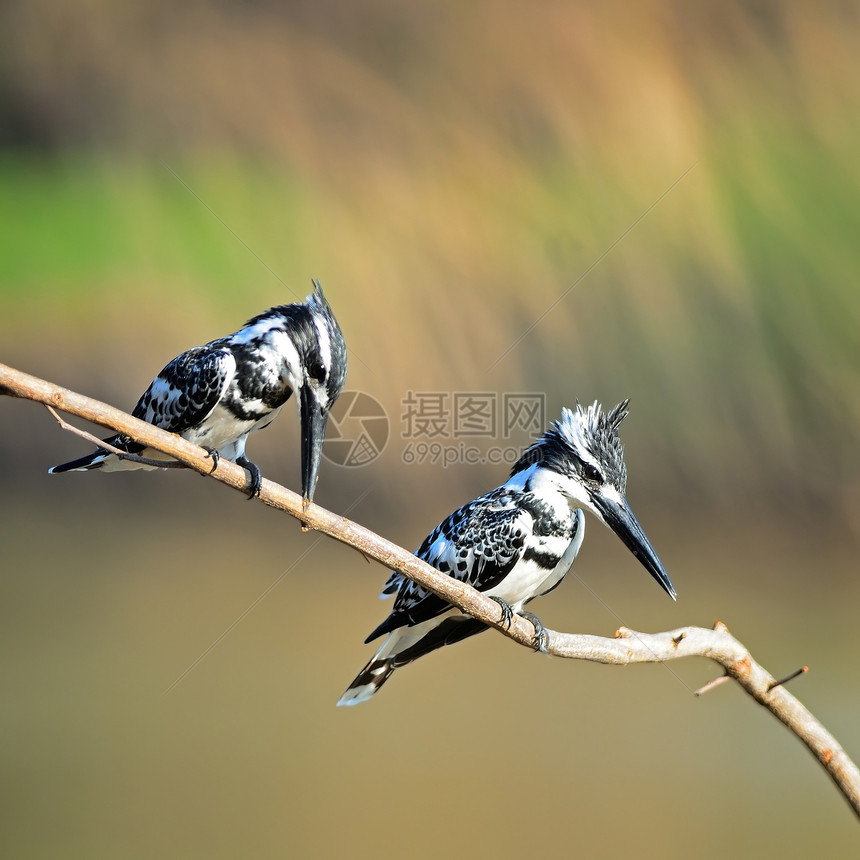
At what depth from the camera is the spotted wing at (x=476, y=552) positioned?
168cm

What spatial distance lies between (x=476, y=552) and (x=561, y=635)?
1.00 ft

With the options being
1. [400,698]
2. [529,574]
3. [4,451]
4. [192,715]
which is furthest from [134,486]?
[529,574]

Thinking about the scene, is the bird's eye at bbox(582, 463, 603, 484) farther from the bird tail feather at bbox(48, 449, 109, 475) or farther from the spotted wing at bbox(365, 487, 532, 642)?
the bird tail feather at bbox(48, 449, 109, 475)

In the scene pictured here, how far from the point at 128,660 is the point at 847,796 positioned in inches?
126

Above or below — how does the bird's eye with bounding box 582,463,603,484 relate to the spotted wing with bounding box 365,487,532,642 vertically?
above

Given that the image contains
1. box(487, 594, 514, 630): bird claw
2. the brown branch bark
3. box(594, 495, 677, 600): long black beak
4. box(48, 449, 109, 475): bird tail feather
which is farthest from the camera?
box(48, 449, 109, 475): bird tail feather

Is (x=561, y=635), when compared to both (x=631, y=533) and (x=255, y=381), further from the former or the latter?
(x=255, y=381)

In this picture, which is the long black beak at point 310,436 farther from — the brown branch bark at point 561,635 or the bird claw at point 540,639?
the bird claw at point 540,639

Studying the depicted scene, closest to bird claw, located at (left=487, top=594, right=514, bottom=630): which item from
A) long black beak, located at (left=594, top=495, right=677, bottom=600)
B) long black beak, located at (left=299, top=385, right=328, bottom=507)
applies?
long black beak, located at (left=594, top=495, right=677, bottom=600)

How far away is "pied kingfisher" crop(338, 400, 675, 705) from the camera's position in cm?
168

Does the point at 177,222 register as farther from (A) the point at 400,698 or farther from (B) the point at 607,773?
(B) the point at 607,773

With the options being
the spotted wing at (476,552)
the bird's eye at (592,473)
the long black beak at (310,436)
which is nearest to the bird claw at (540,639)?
the spotted wing at (476,552)

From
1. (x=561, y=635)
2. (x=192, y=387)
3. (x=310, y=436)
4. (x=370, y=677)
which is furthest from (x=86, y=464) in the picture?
(x=561, y=635)

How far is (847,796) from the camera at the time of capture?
1.38 m
